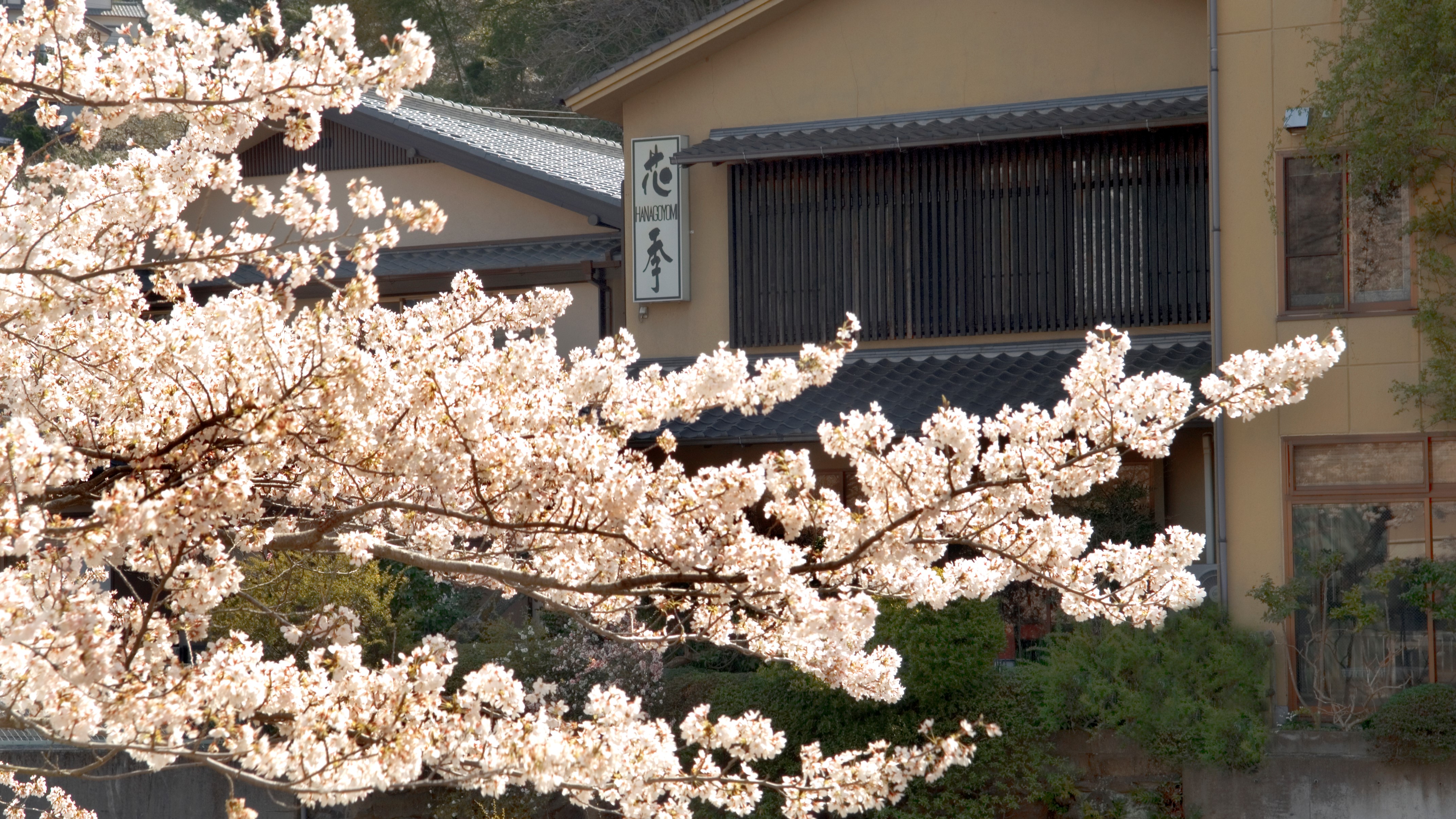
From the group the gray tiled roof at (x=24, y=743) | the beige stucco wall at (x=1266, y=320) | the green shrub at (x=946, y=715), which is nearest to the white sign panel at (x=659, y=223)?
the green shrub at (x=946, y=715)

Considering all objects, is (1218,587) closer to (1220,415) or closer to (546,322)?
(1220,415)

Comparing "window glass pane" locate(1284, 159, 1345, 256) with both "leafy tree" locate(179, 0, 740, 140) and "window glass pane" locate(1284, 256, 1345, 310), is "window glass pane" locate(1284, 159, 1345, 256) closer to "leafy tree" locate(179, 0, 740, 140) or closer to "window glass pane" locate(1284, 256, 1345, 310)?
"window glass pane" locate(1284, 256, 1345, 310)

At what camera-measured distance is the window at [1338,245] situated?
10.0m

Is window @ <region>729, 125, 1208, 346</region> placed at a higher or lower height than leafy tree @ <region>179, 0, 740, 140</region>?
lower

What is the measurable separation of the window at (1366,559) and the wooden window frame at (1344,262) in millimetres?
914

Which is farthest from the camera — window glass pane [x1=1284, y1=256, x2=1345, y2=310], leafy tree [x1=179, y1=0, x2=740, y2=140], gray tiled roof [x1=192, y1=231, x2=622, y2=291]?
leafy tree [x1=179, y1=0, x2=740, y2=140]

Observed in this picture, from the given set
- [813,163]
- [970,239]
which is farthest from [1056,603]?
[813,163]

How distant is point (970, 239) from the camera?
12852 millimetres

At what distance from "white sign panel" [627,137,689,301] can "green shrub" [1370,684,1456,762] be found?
734cm

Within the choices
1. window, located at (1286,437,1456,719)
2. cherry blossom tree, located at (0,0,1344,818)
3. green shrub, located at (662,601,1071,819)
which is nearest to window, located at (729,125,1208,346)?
window, located at (1286,437,1456,719)

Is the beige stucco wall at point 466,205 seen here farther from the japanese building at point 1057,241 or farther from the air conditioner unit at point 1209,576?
the air conditioner unit at point 1209,576

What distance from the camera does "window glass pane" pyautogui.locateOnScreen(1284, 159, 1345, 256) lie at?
10.2 metres

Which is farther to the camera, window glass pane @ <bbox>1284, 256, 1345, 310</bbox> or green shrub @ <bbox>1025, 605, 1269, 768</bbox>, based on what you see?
window glass pane @ <bbox>1284, 256, 1345, 310</bbox>

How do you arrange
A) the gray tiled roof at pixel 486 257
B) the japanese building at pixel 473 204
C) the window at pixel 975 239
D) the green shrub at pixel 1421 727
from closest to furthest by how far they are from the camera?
1. the green shrub at pixel 1421 727
2. the window at pixel 975 239
3. the gray tiled roof at pixel 486 257
4. the japanese building at pixel 473 204
